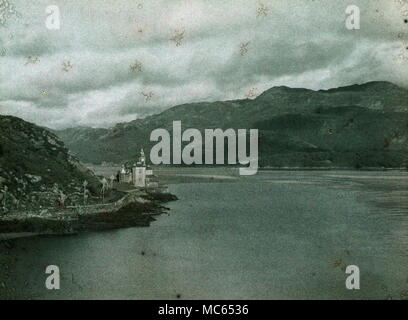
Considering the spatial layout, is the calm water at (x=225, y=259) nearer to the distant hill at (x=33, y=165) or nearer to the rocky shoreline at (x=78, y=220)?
the rocky shoreline at (x=78, y=220)

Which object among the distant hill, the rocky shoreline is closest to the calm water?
the rocky shoreline

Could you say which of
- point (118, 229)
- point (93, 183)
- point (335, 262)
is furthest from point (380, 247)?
point (93, 183)

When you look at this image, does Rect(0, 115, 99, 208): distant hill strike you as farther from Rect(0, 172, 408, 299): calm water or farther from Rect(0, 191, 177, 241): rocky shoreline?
Rect(0, 172, 408, 299): calm water

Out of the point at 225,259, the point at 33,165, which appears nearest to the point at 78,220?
the point at 33,165

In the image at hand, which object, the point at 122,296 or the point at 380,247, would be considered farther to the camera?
the point at 380,247
